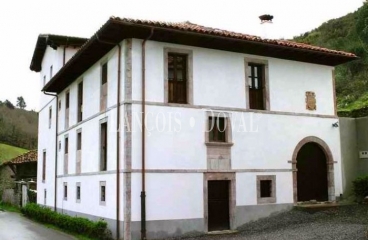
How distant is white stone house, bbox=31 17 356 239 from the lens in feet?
47.5

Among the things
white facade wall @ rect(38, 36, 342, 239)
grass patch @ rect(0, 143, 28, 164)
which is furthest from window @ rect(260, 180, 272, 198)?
grass patch @ rect(0, 143, 28, 164)

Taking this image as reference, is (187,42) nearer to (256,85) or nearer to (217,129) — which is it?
(217,129)

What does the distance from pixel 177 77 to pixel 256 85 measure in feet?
10.9

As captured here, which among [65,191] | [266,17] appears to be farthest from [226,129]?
[65,191]

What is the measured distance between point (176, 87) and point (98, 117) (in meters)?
3.42

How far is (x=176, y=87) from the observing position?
15.5 metres

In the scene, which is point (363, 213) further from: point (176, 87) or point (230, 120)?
point (176, 87)

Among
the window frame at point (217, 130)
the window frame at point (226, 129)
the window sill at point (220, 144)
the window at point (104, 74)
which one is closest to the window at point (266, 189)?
the window sill at point (220, 144)

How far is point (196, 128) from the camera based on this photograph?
15414 millimetres

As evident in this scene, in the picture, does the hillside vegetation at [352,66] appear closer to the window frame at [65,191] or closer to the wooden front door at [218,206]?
the wooden front door at [218,206]

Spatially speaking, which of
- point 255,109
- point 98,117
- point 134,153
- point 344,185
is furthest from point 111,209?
point 344,185

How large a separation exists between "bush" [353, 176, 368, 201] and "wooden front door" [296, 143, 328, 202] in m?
1.21

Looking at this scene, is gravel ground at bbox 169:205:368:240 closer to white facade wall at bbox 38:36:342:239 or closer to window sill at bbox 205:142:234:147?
white facade wall at bbox 38:36:342:239

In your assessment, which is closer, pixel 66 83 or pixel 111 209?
pixel 111 209
